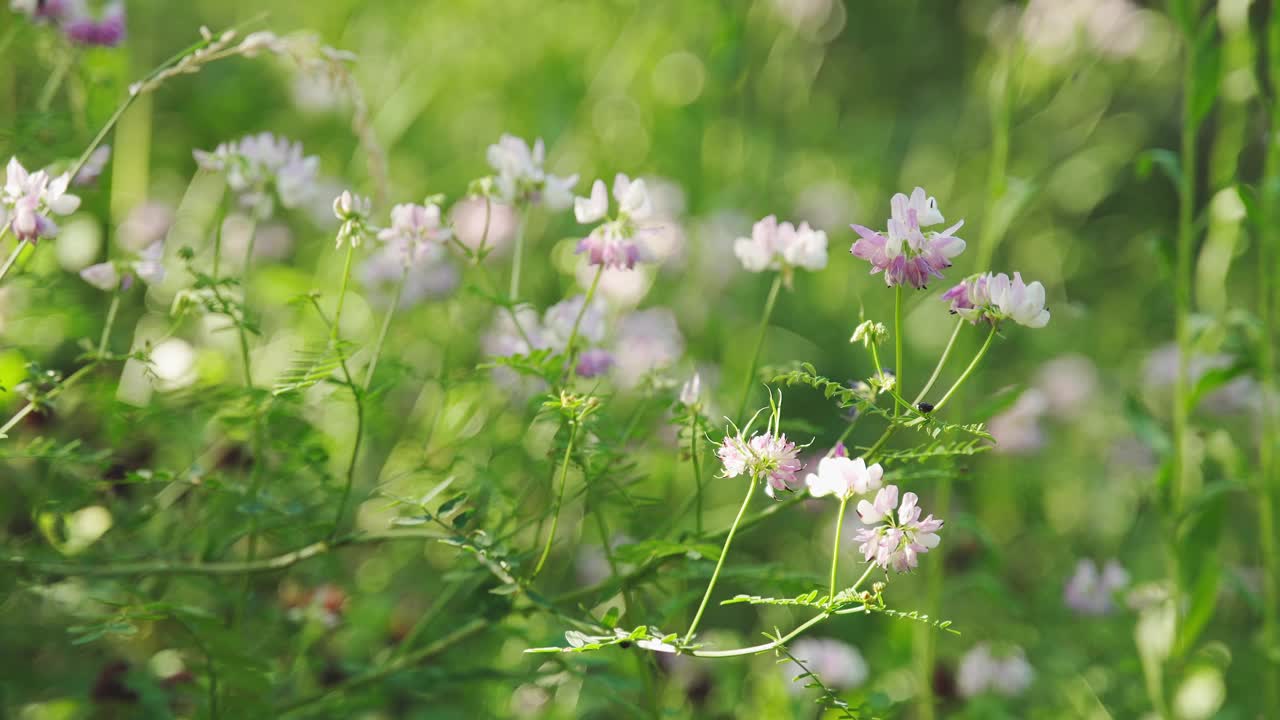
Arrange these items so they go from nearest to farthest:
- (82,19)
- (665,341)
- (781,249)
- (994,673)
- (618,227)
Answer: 1. (618,227)
2. (781,249)
3. (82,19)
4. (665,341)
5. (994,673)

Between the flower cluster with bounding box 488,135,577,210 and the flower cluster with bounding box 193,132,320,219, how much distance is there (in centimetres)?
25

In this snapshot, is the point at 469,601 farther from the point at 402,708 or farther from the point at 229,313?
the point at 402,708

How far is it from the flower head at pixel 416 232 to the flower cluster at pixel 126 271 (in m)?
0.24

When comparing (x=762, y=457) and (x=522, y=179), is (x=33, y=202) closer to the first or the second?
(x=522, y=179)

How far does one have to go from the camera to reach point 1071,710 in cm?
168

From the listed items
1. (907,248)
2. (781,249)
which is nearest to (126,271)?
(781,249)

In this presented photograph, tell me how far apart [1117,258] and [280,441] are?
2.86m

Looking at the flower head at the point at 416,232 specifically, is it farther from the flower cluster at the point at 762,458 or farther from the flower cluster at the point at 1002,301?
the flower cluster at the point at 1002,301

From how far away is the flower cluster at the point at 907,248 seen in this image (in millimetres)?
→ 863

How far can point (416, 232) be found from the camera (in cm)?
109

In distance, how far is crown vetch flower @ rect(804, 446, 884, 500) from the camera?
33.5 inches

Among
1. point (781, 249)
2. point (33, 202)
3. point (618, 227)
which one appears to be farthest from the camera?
point (781, 249)

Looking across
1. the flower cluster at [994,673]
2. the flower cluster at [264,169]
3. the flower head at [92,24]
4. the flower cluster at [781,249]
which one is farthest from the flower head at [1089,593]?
the flower head at [92,24]

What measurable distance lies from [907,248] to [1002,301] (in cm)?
9
